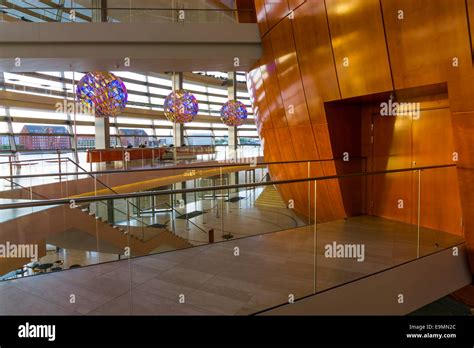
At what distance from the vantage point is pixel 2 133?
13555mm

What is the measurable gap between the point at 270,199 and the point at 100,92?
224 inches

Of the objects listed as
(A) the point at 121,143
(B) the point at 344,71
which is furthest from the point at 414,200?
(A) the point at 121,143

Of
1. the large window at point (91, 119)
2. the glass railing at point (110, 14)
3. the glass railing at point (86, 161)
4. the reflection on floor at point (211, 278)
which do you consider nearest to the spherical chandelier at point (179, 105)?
the glass railing at point (110, 14)

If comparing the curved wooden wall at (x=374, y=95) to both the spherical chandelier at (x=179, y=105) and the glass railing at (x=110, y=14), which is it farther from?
the spherical chandelier at (x=179, y=105)

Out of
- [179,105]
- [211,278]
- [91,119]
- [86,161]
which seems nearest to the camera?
[211,278]

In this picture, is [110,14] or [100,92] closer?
[100,92]

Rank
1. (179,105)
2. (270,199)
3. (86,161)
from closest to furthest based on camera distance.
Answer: (179,105), (270,199), (86,161)

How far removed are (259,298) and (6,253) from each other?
383 centimetres

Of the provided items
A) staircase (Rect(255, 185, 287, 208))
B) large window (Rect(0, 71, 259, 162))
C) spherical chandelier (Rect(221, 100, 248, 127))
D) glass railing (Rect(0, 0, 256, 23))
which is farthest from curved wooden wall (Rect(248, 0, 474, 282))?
large window (Rect(0, 71, 259, 162))

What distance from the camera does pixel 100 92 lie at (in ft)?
18.2

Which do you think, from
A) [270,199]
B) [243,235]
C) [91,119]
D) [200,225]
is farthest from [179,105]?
[91,119]

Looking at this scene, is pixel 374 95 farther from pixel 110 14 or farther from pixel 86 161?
pixel 86 161

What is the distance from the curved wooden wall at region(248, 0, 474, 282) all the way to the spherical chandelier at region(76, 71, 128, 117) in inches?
133

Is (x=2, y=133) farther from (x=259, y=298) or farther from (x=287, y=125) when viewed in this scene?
(x=259, y=298)
